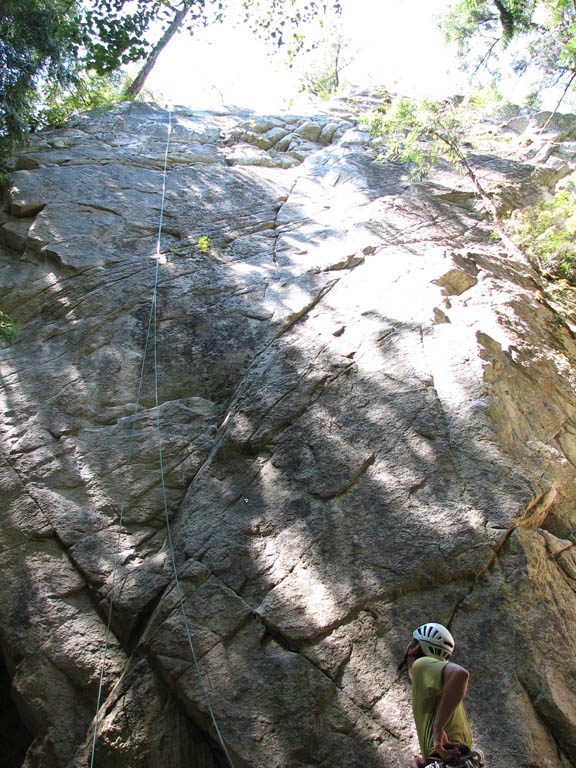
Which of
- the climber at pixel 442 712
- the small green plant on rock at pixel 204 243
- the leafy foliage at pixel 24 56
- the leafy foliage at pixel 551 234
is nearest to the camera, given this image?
the climber at pixel 442 712

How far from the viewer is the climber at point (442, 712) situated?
250 cm

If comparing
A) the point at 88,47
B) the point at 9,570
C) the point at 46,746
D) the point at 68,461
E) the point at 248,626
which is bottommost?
the point at 46,746

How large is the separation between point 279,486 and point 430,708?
2.06m

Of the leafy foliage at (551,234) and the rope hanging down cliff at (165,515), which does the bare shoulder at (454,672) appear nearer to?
the rope hanging down cliff at (165,515)

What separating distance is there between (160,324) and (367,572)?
13.0 feet

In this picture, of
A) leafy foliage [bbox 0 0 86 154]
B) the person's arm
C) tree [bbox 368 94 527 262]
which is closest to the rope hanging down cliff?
the person's arm

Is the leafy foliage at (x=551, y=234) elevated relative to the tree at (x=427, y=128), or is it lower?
lower

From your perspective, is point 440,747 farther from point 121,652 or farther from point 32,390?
point 32,390

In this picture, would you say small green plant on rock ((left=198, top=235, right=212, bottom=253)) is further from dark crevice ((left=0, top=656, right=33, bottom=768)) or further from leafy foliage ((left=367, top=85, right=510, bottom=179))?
dark crevice ((left=0, top=656, right=33, bottom=768))

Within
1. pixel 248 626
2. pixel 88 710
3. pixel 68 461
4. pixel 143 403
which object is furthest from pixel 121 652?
pixel 143 403

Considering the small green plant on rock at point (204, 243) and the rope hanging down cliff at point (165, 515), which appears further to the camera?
the small green plant on rock at point (204, 243)

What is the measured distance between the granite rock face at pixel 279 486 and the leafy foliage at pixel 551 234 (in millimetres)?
471

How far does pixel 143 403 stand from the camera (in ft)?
18.1

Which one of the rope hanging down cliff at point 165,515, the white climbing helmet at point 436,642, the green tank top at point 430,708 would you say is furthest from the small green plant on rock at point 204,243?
the green tank top at point 430,708
